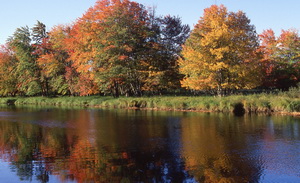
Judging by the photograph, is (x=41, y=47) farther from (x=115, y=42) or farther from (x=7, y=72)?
(x=115, y=42)

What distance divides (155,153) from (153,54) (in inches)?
1081

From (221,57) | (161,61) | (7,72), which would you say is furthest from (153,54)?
(7,72)

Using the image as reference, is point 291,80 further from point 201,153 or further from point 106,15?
point 201,153

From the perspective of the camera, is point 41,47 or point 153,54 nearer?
point 153,54

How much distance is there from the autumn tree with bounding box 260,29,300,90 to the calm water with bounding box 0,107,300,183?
18.2 meters

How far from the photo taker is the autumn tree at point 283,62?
1495 inches

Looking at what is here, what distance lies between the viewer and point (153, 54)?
3969 centimetres

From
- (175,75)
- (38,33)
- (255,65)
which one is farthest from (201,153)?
(38,33)

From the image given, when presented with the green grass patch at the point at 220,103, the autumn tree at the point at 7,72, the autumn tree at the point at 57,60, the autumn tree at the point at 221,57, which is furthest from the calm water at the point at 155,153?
the autumn tree at the point at 7,72

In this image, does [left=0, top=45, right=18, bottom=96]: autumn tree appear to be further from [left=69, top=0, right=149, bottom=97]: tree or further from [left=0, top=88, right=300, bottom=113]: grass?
[left=0, top=88, right=300, bottom=113]: grass

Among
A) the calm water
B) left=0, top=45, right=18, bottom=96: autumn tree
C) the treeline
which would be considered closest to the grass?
the treeline

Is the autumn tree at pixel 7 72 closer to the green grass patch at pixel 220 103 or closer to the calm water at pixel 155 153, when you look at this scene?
A: the green grass patch at pixel 220 103

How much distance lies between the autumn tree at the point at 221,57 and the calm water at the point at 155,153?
395 inches

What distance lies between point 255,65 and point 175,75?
1113cm
